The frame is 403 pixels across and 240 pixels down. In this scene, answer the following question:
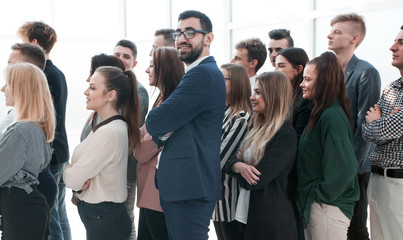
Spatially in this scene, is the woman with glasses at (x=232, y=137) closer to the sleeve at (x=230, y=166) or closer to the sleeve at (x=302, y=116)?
the sleeve at (x=230, y=166)

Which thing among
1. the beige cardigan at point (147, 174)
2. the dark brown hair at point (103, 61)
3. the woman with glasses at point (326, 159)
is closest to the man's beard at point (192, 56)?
the beige cardigan at point (147, 174)

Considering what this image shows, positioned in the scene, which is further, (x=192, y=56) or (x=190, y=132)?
(x=192, y=56)

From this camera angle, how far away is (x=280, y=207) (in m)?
2.24

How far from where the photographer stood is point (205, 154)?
2.06 meters

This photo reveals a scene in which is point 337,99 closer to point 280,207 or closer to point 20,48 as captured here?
point 280,207

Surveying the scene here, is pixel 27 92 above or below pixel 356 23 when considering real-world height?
below

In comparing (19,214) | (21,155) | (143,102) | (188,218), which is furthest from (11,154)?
(143,102)

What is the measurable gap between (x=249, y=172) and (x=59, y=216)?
5.20 feet

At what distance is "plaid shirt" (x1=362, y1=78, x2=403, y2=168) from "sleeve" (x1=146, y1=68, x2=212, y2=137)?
1.01 m

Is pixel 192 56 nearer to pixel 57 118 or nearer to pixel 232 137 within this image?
pixel 232 137

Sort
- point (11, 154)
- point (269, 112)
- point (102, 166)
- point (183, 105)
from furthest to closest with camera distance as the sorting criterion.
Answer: point (269, 112), point (102, 166), point (11, 154), point (183, 105)

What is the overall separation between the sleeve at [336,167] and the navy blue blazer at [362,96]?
21.0 inches

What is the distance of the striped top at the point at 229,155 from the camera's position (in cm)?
244

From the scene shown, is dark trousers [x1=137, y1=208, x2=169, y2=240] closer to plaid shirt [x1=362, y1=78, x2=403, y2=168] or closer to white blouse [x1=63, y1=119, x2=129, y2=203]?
white blouse [x1=63, y1=119, x2=129, y2=203]
